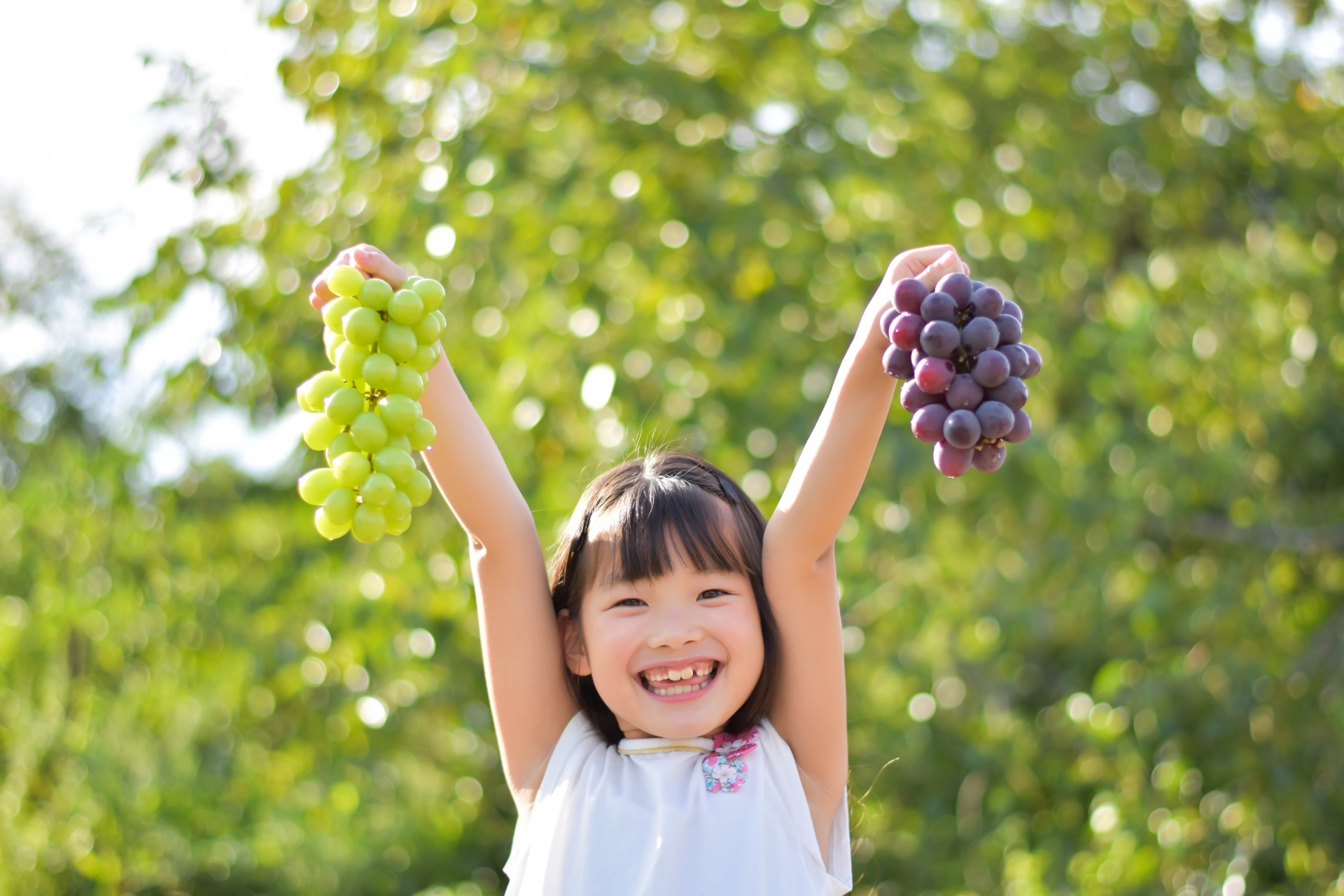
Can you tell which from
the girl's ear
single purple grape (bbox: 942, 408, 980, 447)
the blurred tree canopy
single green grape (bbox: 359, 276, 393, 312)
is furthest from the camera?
the blurred tree canopy

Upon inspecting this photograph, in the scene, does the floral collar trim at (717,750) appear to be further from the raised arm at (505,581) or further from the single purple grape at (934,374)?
the single purple grape at (934,374)

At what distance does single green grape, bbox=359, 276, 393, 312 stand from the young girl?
7 cm

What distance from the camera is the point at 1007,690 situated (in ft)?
11.3

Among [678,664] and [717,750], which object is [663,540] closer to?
[678,664]

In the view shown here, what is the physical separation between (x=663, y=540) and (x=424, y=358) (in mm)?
329

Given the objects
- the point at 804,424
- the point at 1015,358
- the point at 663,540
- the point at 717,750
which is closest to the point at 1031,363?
the point at 1015,358

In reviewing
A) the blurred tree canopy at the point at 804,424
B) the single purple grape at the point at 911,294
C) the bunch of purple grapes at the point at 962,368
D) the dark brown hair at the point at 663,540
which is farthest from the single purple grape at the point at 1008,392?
the blurred tree canopy at the point at 804,424

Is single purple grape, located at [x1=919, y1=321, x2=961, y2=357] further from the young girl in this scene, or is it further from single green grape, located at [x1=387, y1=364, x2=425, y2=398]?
single green grape, located at [x1=387, y1=364, x2=425, y2=398]

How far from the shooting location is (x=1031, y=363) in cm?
109

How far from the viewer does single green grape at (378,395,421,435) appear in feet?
3.53

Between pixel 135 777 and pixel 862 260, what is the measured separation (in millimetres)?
2744

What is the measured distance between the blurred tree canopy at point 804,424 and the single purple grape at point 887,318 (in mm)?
1471

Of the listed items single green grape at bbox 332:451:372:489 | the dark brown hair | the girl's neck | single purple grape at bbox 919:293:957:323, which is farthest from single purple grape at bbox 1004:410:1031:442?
single green grape at bbox 332:451:372:489

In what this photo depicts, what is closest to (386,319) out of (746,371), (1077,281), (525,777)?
(525,777)
